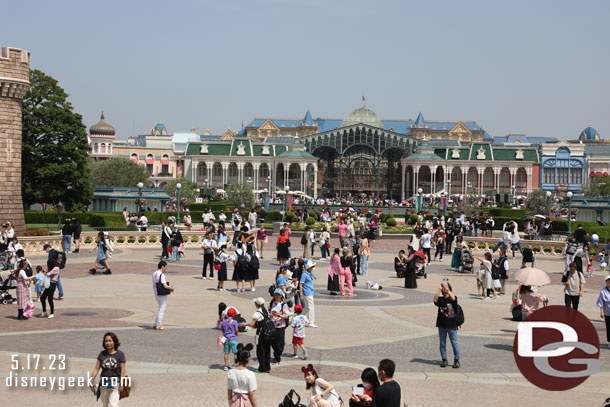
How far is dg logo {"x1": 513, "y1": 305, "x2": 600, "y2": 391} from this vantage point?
12922mm

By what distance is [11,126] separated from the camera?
112 ft

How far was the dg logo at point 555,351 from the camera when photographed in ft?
42.4

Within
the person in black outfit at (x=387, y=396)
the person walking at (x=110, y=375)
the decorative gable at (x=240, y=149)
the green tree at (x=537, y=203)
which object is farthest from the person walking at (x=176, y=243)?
the decorative gable at (x=240, y=149)

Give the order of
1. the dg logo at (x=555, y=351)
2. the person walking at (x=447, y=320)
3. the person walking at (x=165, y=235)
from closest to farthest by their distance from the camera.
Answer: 1. the dg logo at (x=555, y=351)
2. the person walking at (x=447, y=320)
3. the person walking at (x=165, y=235)

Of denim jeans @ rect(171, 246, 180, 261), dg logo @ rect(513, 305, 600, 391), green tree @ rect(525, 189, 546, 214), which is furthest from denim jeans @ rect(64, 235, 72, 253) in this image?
green tree @ rect(525, 189, 546, 214)

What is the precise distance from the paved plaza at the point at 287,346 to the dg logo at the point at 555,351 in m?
0.23

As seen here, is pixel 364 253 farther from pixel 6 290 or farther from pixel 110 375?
pixel 110 375

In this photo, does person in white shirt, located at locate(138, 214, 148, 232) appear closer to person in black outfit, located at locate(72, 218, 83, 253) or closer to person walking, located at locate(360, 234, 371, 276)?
person in black outfit, located at locate(72, 218, 83, 253)

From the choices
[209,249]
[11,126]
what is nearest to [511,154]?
[11,126]

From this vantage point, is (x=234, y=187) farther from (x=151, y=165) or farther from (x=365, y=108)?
(x=151, y=165)

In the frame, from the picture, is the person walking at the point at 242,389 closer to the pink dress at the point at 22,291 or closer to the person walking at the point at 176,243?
the pink dress at the point at 22,291

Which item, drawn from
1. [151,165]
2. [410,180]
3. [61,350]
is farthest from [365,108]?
[61,350]

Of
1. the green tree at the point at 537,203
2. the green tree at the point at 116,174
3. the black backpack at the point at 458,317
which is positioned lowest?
the black backpack at the point at 458,317

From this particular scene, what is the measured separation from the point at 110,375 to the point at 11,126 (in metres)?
27.1
